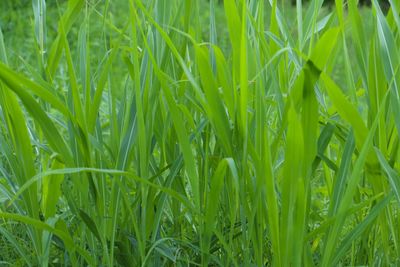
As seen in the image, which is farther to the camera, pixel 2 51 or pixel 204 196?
pixel 2 51

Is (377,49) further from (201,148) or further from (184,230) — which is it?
(184,230)

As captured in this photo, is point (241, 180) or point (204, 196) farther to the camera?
point (204, 196)

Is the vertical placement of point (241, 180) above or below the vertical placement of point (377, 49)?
below

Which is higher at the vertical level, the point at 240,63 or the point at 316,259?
the point at 240,63

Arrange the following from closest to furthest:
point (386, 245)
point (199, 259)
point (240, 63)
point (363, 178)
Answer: point (240, 63) → point (386, 245) → point (199, 259) → point (363, 178)

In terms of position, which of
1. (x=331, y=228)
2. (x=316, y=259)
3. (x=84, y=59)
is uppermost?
(x=84, y=59)

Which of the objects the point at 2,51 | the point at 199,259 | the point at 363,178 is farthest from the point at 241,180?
the point at 2,51

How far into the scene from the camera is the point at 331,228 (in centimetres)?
147

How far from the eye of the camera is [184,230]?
1785 mm

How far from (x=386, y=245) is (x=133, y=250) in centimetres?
49

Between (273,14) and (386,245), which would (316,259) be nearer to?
(386,245)

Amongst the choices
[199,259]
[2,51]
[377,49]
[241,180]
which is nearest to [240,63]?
[241,180]

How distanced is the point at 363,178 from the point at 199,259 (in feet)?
1.31

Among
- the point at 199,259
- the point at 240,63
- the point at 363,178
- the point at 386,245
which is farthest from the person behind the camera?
the point at 363,178
